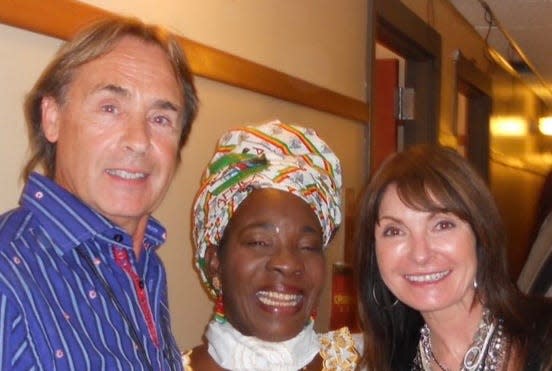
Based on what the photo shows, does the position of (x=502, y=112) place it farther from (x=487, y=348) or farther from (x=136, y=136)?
(x=136, y=136)

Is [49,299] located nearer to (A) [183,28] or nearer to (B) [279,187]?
(B) [279,187]

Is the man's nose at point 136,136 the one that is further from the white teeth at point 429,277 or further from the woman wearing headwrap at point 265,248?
the white teeth at point 429,277

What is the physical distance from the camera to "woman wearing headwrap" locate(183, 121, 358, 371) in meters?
1.88

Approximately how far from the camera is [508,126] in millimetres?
6707

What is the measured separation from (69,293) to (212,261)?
0.73 m

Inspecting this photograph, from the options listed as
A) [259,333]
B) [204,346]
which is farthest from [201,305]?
[259,333]

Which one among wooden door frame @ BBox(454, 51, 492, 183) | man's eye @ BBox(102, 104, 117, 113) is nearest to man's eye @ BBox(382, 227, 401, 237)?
man's eye @ BBox(102, 104, 117, 113)

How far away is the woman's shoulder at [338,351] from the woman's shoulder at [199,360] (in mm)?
267

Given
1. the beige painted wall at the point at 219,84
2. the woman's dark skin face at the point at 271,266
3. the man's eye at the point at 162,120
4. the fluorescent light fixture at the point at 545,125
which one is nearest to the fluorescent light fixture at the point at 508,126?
the fluorescent light fixture at the point at 545,125

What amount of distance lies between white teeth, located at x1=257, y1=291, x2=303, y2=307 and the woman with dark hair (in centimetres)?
21

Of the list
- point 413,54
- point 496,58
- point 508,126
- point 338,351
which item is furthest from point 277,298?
point 508,126

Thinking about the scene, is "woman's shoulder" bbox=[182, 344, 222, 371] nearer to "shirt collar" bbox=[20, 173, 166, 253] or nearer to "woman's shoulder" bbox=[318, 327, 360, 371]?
"woman's shoulder" bbox=[318, 327, 360, 371]

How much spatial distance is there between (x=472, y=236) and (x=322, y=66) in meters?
1.47

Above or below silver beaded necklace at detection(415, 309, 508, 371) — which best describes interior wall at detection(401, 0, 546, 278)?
above
